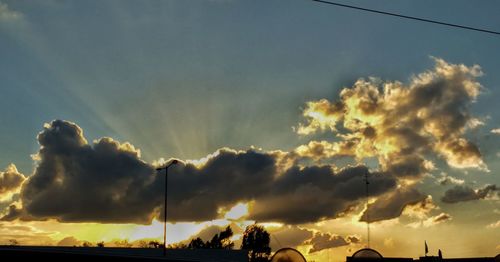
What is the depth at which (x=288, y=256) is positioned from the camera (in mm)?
23062

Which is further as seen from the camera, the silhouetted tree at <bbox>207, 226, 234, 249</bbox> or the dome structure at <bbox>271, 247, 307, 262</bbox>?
the silhouetted tree at <bbox>207, 226, 234, 249</bbox>

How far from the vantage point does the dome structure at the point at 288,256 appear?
75.1 ft

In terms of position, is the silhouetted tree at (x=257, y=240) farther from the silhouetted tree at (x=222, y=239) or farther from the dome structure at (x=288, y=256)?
the dome structure at (x=288, y=256)

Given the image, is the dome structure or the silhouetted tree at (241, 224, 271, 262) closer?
the dome structure

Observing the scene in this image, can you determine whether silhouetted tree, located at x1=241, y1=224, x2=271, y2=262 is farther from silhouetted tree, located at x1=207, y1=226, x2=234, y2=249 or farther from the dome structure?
the dome structure

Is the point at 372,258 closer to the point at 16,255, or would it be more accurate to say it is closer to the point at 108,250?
the point at 16,255

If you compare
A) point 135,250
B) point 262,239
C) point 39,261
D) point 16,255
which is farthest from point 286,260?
point 262,239

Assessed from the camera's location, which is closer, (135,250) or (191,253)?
(135,250)

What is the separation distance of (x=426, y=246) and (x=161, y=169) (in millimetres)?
38071

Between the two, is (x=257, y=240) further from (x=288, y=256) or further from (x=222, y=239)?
(x=288, y=256)

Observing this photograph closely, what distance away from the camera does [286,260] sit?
23.2 metres

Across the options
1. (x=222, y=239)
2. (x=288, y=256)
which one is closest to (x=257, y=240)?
(x=222, y=239)

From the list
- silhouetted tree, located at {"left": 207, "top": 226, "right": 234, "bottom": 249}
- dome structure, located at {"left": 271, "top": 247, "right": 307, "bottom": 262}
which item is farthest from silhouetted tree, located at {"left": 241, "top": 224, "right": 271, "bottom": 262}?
dome structure, located at {"left": 271, "top": 247, "right": 307, "bottom": 262}

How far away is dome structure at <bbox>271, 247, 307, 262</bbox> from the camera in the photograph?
22.9 meters
